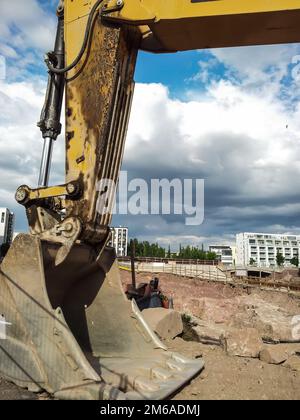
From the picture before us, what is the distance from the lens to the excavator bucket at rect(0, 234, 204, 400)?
12.9ft

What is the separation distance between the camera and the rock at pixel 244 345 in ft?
21.7

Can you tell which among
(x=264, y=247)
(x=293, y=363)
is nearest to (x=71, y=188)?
(x=293, y=363)

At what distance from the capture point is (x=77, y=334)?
552 cm

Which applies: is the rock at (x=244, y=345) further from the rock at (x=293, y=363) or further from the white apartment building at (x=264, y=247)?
the white apartment building at (x=264, y=247)

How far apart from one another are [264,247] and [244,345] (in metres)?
133

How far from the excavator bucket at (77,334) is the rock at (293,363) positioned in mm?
1751

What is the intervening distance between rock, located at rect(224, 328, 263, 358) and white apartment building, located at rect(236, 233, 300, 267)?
12568 centimetres

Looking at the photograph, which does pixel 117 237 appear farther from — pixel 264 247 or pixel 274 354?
pixel 264 247

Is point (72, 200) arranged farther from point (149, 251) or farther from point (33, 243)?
point (149, 251)

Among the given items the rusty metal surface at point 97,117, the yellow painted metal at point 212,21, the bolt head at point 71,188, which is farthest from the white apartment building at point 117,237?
the yellow painted metal at point 212,21
